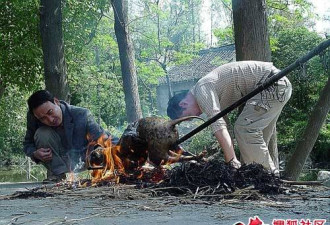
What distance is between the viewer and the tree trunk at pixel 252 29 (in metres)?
7.64

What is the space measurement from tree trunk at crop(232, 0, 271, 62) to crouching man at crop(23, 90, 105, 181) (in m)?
2.42

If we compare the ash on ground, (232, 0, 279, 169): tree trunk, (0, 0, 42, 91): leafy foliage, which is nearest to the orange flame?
the ash on ground

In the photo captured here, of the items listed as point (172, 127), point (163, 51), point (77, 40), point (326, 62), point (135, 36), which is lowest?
point (172, 127)

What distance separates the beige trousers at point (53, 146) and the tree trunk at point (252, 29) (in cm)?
283

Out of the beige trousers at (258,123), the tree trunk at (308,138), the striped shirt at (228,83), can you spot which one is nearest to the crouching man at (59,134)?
the striped shirt at (228,83)

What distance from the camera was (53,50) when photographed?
10.4 meters

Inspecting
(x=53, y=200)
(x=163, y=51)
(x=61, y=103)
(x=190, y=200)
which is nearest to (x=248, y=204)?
(x=190, y=200)

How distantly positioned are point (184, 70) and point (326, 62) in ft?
115

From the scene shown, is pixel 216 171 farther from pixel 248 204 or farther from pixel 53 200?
pixel 53 200

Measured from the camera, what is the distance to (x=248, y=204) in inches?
148

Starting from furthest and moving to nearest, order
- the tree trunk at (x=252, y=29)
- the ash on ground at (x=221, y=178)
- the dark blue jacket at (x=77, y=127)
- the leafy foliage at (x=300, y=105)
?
the leafy foliage at (x=300, y=105) → the tree trunk at (x=252, y=29) → the dark blue jacket at (x=77, y=127) → the ash on ground at (x=221, y=178)

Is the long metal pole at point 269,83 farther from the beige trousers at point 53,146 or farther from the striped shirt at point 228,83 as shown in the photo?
the beige trousers at point 53,146

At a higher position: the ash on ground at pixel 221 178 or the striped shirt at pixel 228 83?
the striped shirt at pixel 228 83

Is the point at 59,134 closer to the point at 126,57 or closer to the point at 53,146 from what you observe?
the point at 53,146
